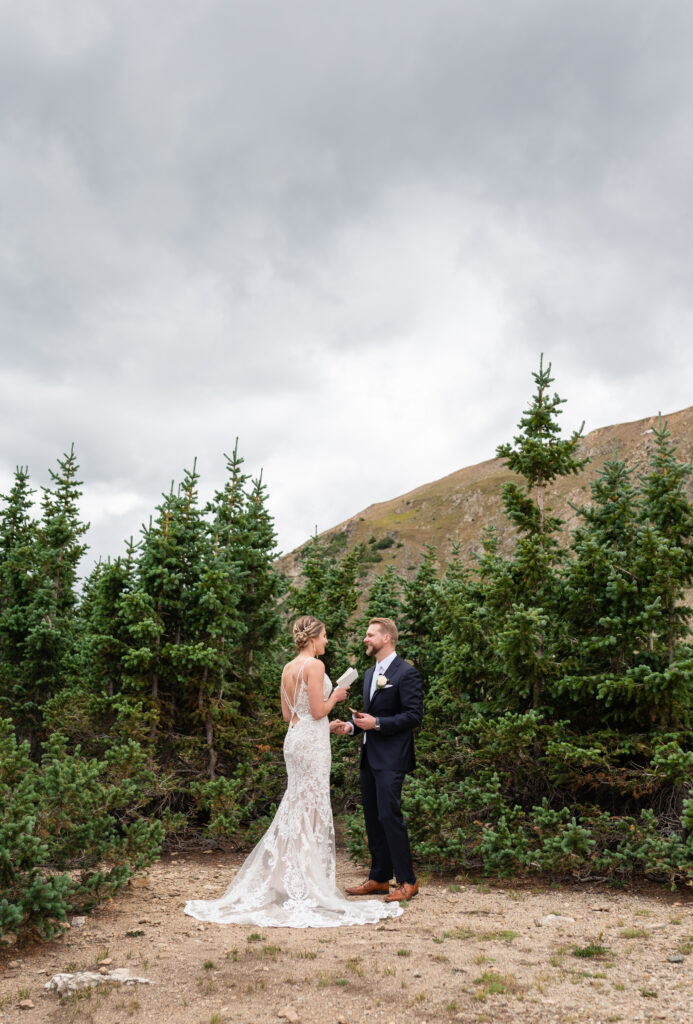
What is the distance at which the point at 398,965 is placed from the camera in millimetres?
4855

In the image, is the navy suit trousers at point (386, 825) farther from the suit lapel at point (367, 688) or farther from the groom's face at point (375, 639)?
the groom's face at point (375, 639)

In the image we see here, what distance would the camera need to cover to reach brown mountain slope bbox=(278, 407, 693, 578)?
103500 millimetres

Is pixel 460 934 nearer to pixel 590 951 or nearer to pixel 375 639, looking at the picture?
pixel 590 951

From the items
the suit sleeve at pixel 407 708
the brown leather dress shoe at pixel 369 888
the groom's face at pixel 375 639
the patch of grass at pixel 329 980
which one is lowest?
the brown leather dress shoe at pixel 369 888

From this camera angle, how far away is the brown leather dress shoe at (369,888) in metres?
6.77

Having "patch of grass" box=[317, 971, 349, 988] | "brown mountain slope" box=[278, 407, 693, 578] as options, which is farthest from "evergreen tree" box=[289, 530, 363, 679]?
"brown mountain slope" box=[278, 407, 693, 578]

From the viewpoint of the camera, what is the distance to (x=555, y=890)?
6.94 metres

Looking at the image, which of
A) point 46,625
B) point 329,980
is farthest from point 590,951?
point 46,625

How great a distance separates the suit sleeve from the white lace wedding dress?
67 centimetres

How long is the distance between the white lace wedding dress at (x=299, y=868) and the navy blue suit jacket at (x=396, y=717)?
504mm

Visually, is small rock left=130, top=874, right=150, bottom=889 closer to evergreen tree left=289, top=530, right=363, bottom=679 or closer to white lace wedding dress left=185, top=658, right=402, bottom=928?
white lace wedding dress left=185, top=658, right=402, bottom=928

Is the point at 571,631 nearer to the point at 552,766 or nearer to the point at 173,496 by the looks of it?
the point at 552,766

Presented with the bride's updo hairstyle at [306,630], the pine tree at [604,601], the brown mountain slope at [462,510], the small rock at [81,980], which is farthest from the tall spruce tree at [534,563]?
the brown mountain slope at [462,510]

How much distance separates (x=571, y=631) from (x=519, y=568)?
37.5 inches
